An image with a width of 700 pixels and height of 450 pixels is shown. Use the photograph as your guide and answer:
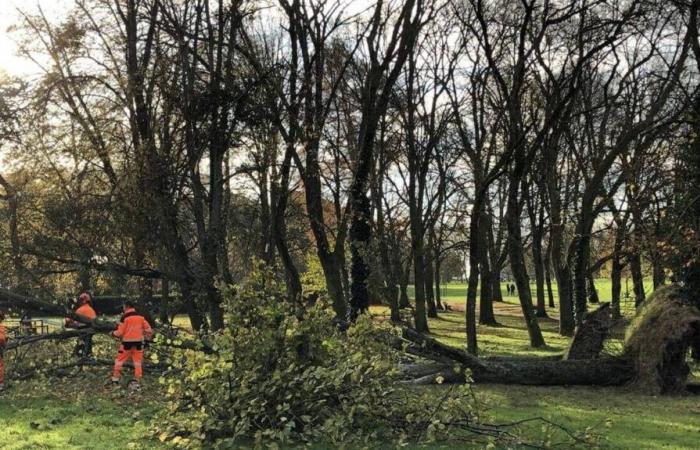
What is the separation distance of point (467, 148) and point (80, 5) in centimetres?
1230

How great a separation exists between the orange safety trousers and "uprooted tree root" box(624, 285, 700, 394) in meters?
8.49

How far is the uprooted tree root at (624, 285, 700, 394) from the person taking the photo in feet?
33.9

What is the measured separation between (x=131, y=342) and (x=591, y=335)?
8.24 m

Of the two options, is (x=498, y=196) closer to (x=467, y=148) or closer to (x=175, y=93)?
(x=467, y=148)

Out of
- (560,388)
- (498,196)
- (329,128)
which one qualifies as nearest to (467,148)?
(329,128)

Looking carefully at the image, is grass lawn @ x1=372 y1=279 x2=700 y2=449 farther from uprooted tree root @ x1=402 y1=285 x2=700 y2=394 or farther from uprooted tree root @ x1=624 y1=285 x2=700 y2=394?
uprooted tree root @ x1=624 y1=285 x2=700 y2=394

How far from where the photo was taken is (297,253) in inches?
1200

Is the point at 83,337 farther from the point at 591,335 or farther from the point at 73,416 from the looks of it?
the point at 591,335

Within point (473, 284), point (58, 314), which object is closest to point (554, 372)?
point (473, 284)

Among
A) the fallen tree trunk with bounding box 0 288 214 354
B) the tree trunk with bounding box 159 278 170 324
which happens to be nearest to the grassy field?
the fallen tree trunk with bounding box 0 288 214 354

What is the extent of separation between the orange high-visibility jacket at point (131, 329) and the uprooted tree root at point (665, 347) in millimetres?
8446

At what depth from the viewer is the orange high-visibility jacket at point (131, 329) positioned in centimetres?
1135

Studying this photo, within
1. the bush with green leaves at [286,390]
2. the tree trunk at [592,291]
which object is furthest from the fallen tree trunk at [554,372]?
the tree trunk at [592,291]

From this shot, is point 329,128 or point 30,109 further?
point 329,128
